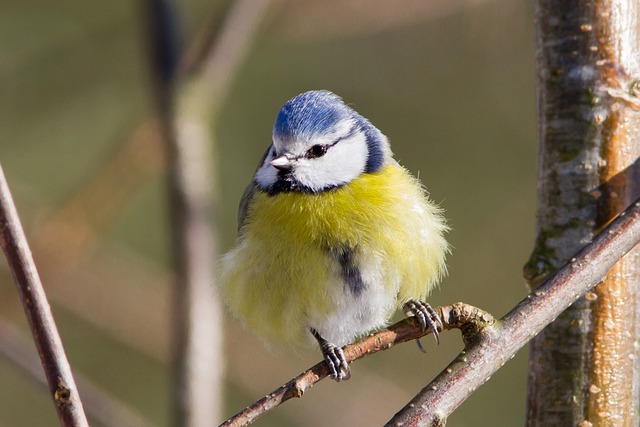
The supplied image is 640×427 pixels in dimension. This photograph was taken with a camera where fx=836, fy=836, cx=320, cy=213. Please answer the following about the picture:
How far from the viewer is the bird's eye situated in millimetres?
2337

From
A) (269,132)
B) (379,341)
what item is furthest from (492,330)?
(269,132)

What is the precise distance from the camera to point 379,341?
1.50 m

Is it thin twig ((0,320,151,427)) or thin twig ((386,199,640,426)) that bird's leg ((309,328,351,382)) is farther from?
thin twig ((0,320,151,427))

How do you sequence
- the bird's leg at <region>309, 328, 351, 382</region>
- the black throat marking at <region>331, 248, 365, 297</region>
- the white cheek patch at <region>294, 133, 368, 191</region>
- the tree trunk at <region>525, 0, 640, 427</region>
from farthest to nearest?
the white cheek patch at <region>294, 133, 368, 191</region> → the black throat marking at <region>331, 248, 365, 297</region> → the bird's leg at <region>309, 328, 351, 382</region> → the tree trunk at <region>525, 0, 640, 427</region>

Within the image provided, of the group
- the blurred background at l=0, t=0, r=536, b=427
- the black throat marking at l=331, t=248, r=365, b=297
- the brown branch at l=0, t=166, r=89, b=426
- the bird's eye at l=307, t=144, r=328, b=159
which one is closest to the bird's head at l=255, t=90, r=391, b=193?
the bird's eye at l=307, t=144, r=328, b=159

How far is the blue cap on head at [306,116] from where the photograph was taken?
2.29 metres

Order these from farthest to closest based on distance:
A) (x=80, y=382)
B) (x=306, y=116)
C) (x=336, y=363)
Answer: (x=80, y=382)
(x=306, y=116)
(x=336, y=363)

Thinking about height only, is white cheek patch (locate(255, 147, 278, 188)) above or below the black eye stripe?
below

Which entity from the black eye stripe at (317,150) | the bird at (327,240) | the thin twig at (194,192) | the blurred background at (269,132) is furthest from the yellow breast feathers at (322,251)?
the blurred background at (269,132)

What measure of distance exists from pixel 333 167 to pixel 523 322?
3.44 ft

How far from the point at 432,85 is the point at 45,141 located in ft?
8.65

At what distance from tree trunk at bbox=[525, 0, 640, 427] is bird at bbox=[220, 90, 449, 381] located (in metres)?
0.42

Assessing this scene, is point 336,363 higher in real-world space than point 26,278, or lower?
lower

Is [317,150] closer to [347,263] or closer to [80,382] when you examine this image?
[347,263]
